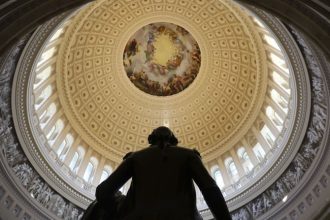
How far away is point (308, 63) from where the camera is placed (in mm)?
14359

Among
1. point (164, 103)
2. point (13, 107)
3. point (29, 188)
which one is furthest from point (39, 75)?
point (164, 103)

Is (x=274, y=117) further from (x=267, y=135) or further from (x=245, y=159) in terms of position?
(x=245, y=159)

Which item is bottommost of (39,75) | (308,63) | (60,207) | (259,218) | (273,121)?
(259,218)

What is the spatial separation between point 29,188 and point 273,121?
1344 centimetres

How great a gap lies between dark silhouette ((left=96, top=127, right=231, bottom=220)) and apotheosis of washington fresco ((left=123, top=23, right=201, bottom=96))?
79.9 feet

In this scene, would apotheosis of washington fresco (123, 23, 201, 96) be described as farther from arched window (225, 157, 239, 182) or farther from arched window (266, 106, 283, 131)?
arched window (266, 106, 283, 131)

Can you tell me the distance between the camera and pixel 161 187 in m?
4.17

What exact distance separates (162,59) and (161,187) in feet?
86.7

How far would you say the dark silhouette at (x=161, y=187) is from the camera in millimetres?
3898

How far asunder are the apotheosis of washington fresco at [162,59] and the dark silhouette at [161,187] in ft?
79.9

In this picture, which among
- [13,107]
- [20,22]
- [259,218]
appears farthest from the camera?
[259,218]

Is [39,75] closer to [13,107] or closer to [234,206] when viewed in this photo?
[13,107]

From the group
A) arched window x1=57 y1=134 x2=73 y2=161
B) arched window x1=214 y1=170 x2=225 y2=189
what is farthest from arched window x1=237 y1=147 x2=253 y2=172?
arched window x1=57 y1=134 x2=73 y2=161

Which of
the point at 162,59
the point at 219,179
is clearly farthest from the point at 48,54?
the point at 219,179
